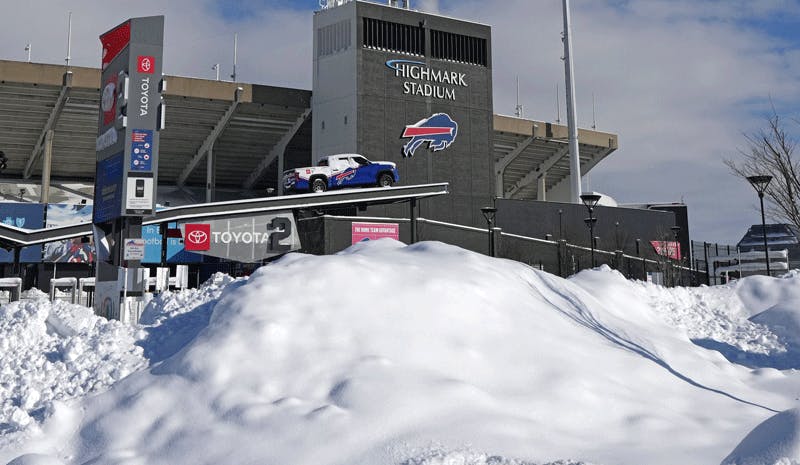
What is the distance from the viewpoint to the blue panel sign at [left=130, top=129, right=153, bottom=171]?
1455cm

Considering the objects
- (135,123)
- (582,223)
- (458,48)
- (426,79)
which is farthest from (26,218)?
(582,223)

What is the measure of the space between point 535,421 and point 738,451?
2.21m

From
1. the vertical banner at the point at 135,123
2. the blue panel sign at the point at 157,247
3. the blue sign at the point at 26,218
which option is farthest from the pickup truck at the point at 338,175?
the vertical banner at the point at 135,123

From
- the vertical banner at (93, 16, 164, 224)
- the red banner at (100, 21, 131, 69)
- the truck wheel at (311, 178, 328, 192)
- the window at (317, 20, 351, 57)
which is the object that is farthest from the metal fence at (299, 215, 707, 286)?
the vertical banner at (93, 16, 164, 224)

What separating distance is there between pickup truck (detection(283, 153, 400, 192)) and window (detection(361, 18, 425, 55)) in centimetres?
1057

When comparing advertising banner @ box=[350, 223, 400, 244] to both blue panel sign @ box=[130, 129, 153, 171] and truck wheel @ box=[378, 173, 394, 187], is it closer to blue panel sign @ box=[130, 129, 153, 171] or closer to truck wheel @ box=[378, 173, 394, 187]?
truck wheel @ box=[378, 173, 394, 187]

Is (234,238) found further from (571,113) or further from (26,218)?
(571,113)

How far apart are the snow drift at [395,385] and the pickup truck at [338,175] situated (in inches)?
820

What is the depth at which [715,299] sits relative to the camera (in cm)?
1717

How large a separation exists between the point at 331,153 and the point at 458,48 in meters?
10.2

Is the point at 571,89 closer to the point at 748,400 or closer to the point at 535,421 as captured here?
the point at 748,400

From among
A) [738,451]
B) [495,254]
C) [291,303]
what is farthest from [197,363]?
[495,254]

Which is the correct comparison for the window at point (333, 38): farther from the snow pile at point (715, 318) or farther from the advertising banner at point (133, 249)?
the advertising banner at point (133, 249)

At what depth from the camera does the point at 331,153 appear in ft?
138
